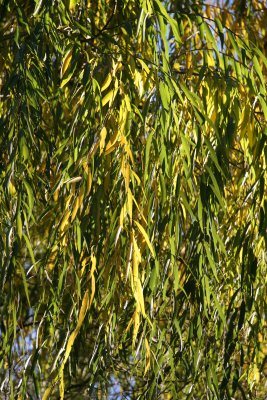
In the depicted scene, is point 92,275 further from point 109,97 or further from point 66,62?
point 66,62

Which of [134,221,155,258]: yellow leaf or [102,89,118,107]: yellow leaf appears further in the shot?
[102,89,118,107]: yellow leaf

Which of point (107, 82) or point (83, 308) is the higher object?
point (107, 82)

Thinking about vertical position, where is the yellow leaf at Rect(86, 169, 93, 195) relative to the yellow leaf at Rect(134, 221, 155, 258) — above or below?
above

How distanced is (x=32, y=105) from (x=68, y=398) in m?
1.47

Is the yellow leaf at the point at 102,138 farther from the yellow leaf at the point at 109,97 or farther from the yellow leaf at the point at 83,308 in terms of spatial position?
the yellow leaf at the point at 83,308

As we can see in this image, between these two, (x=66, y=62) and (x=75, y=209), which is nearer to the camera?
(x=75, y=209)

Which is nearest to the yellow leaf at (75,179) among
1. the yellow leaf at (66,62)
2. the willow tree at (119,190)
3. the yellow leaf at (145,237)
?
the willow tree at (119,190)

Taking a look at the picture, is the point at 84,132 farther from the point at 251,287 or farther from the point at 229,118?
the point at 251,287

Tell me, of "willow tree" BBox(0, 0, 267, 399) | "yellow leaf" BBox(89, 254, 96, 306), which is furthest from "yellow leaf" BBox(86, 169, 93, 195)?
"yellow leaf" BBox(89, 254, 96, 306)

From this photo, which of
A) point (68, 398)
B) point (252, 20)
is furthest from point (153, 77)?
point (68, 398)

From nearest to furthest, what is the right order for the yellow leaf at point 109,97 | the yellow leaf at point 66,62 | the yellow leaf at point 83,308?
the yellow leaf at point 83,308
the yellow leaf at point 109,97
the yellow leaf at point 66,62

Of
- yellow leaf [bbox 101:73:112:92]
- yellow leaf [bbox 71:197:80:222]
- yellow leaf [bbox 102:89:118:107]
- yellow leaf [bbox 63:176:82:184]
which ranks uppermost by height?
yellow leaf [bbox 101:73:112:92]

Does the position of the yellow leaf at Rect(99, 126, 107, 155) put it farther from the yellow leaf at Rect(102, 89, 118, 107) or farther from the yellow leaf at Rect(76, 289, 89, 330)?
the yellow leaf at Rect(76, 289, 89, 330)

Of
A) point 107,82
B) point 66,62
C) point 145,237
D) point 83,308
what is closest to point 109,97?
point 107,82
